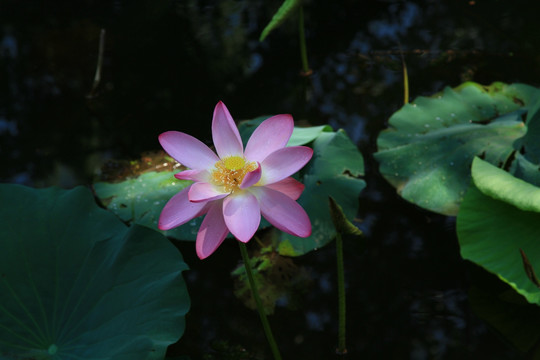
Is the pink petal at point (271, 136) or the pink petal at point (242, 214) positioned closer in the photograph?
the pink petal at point (242, 214)

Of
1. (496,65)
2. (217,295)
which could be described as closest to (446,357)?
(217,295)

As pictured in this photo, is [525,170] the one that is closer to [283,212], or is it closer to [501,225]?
[501,225]

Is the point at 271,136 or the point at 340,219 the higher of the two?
the point at 271,136

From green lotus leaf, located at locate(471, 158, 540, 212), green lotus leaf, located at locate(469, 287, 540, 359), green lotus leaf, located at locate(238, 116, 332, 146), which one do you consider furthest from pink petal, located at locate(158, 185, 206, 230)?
green lotus leaf, located at locate(469, 287, 540, 359)

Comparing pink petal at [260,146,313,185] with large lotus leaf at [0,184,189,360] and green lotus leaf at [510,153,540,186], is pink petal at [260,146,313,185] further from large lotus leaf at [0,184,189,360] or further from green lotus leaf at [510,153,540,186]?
green lotus leaf at [510,153,540,186]

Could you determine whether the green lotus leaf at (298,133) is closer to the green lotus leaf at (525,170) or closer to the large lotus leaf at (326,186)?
the large lotus leaf at (326,186)

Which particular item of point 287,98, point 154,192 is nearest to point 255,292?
point 154,192

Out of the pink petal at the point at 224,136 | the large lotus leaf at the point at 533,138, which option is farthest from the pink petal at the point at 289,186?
the large lotus leaf at the point at 533,138
